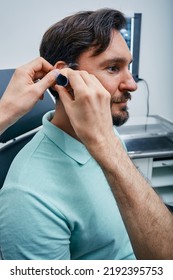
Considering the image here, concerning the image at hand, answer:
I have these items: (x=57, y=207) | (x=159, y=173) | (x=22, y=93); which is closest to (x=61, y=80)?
(x=22, y=93)

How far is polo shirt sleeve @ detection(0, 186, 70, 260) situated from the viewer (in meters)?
0.71

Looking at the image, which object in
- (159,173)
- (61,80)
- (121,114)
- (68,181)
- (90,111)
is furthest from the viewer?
(159,173)

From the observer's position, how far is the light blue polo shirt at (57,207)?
0.71 m

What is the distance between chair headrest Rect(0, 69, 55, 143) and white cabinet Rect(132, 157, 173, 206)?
64 centimetres

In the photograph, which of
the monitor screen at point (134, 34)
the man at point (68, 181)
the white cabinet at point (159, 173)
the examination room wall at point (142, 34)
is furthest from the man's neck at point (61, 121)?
the monitor screen at point (134, 34)

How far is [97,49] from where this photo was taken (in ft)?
2.79

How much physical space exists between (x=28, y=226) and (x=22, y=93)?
1.17 ft

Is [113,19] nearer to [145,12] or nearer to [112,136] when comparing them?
[112,136]

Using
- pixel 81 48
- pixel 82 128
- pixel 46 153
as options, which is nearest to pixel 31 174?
pixel 46 153

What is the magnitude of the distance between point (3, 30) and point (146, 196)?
1.35 meters

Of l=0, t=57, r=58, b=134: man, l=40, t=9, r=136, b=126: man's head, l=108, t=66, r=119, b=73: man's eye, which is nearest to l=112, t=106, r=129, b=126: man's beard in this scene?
l=40, t=9, r=136, b=126: man's head

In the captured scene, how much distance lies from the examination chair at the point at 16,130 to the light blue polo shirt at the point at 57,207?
0.49ft

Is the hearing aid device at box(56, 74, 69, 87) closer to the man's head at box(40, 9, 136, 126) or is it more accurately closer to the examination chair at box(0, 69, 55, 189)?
the man's head at box(40, 9, 136, 126)

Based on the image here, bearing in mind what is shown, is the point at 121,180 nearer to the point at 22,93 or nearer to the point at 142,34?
the point at 22,93
